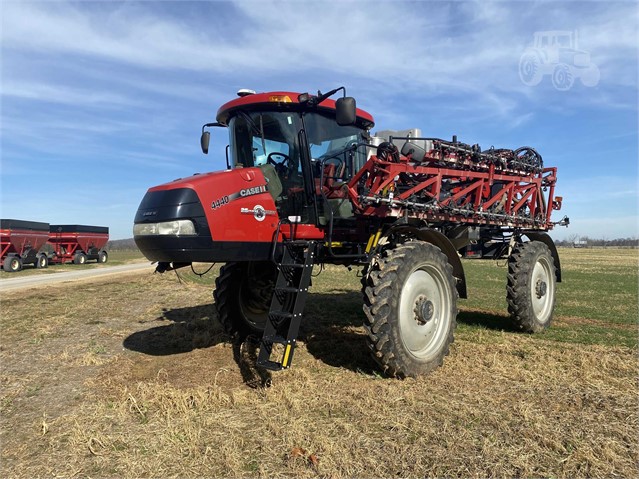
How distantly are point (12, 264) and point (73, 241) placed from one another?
686cm

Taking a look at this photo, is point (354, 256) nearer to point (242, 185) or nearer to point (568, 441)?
point (242, 185)

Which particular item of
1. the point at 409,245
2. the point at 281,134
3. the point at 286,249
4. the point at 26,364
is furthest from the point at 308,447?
the point at 26,364

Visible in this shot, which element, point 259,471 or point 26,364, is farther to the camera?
point 26,364

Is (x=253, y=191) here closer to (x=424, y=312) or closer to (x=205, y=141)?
(x=205, y=141)

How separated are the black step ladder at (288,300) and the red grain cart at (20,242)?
2489cm

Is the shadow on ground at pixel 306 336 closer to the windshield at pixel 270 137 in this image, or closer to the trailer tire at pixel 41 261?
the windshield at pixel 270 137

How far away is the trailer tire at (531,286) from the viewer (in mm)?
6703

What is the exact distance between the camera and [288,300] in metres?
4.59

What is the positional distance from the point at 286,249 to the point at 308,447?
218 cm

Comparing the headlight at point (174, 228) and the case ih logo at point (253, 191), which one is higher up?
the case ih logo at point (253, 191)

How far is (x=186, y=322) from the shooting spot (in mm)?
8203

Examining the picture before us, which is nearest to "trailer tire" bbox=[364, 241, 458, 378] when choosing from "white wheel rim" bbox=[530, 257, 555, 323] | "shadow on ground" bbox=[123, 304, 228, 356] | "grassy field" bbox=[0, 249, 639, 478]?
"grassy field" bbox=[0, 249, 639, 478]

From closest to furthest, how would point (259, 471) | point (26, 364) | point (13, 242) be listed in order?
point (259, 471), point (26, 364), point (13, 242)

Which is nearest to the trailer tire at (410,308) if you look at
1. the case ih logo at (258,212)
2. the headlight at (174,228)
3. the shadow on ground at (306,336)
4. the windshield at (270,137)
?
the shadow on ground at (306,336)
